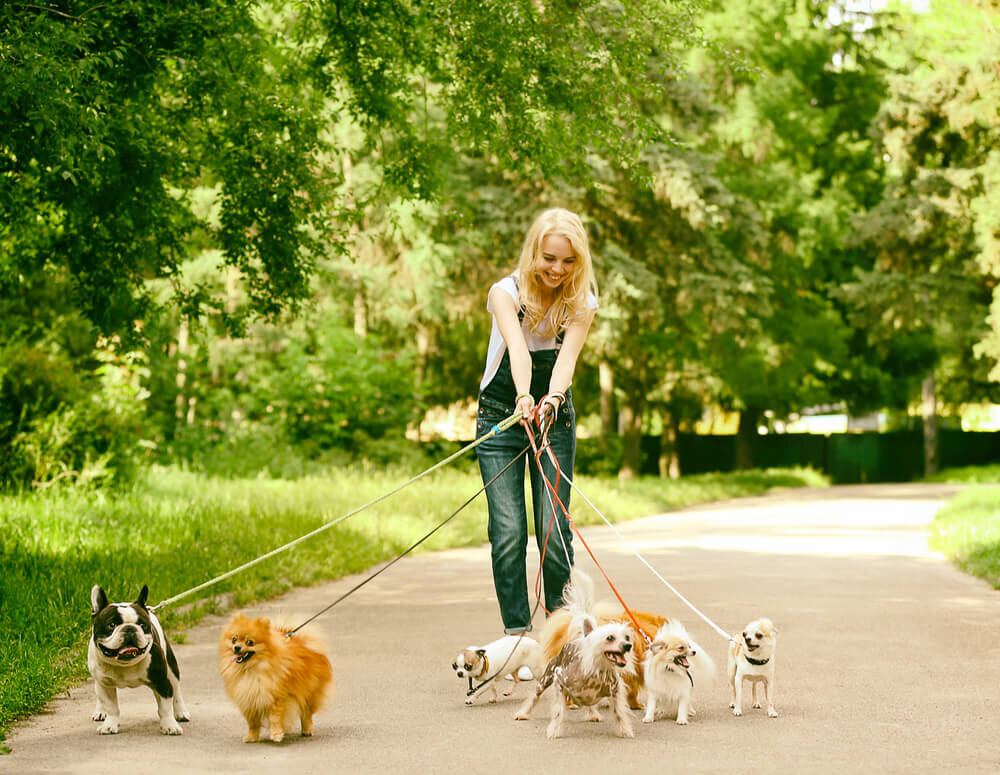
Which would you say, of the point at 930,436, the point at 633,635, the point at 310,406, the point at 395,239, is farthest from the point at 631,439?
the point at 633,635

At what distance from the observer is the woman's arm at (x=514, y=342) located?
5805 millimetres

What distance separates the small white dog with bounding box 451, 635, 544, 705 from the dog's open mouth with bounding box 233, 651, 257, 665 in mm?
1126

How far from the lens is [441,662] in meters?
7.19

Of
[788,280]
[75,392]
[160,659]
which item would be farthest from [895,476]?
[160,659]

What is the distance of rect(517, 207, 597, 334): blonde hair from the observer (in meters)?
5.75

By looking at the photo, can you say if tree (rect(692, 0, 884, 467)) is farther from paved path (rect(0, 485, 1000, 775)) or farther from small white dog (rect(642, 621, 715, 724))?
small white dog (rect(642, 621, 715, 724))

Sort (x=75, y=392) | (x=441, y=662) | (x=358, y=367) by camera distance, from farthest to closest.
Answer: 1. (x=358, y=367)
2. (x=75, y=392)
3. (x=441, y=662)

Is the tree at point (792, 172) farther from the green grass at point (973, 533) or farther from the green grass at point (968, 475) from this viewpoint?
the green grass at point (973, 533)

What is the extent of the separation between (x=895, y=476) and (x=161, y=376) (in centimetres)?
2935

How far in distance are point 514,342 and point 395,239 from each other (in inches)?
616

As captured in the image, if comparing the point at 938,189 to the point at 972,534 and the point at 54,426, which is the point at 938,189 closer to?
the point at 972,534

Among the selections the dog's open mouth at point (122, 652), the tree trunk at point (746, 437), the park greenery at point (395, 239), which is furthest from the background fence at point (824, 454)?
the dog's open mouth at point (122, 652)

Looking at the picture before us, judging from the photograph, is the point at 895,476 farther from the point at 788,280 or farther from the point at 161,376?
the point at 161,376

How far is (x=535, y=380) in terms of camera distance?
19.8 feet
